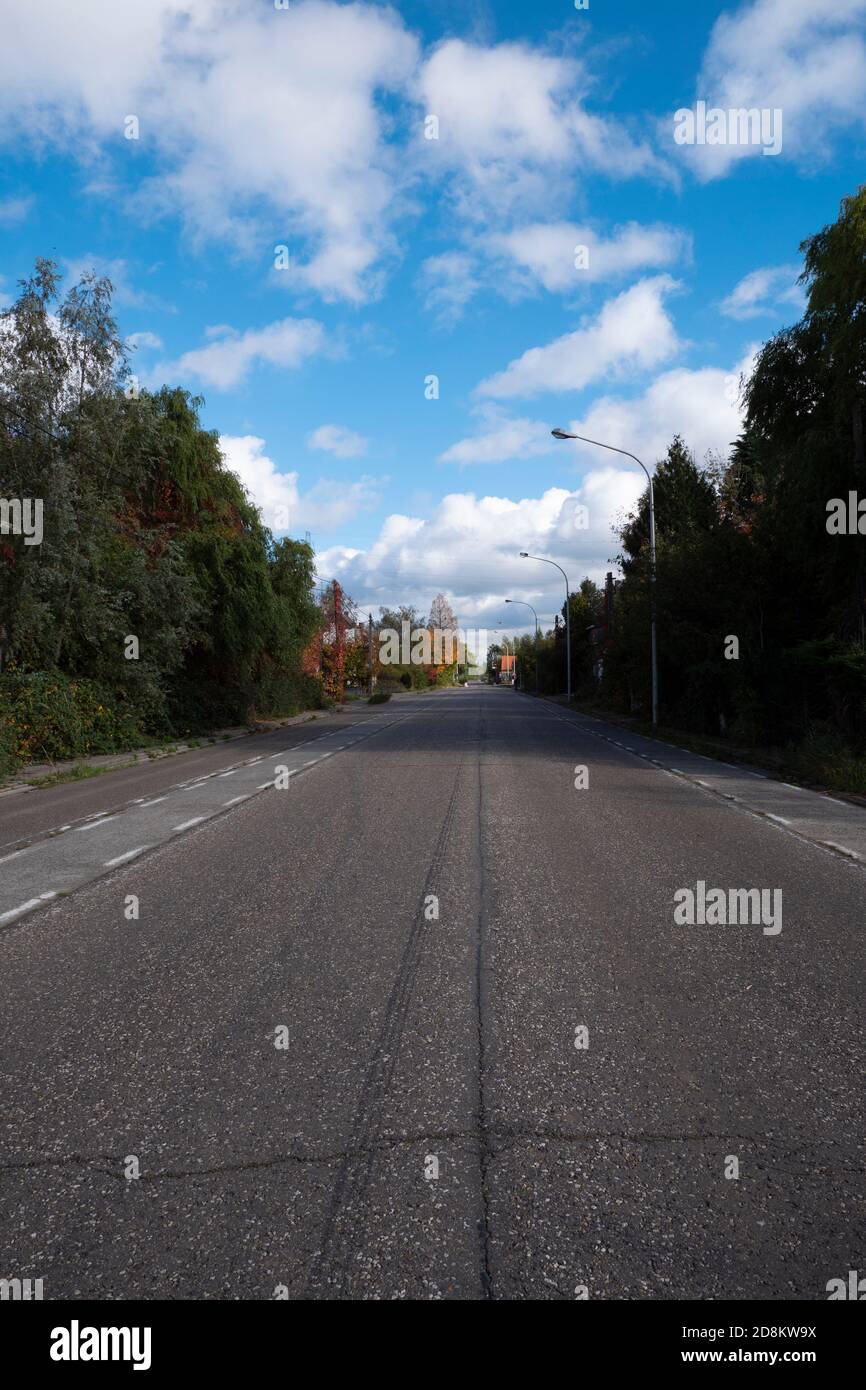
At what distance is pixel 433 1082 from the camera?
400cm

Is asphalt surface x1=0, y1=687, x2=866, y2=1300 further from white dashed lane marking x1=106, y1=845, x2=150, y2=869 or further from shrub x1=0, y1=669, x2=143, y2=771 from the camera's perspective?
shrub x1=0, y1=669, x2=143, y2=771

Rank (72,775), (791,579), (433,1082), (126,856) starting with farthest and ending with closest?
(791,579), (72,775), (126,856), (433,1082)

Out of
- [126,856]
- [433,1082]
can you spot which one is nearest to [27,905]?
[126,856]

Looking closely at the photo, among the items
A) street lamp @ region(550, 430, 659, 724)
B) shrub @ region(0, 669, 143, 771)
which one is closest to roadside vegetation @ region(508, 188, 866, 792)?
street lamp @ region(550, 430, 659, 724)

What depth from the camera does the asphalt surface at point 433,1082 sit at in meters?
2.83

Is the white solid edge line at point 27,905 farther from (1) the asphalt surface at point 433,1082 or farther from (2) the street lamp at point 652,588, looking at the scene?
(2) the street lamp at point 652,588

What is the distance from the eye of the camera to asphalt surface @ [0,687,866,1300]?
283cm

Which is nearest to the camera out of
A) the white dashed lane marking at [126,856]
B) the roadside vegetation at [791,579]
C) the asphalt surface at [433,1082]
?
the asphalt surface at [433,1082]

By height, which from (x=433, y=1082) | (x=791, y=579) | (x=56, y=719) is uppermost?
(x=791, y=579)

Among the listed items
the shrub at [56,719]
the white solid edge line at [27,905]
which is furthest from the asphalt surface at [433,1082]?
the shrub at [56,719]

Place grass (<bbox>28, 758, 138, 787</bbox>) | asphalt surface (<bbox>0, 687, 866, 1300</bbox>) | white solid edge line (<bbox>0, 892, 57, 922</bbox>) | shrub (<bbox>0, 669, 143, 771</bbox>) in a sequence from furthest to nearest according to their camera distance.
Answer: shrub (<bbox>0, 669, 143, 771</bbox>)
grass (<bbox>28, 758, 138, 787</bbox>)
white solid edge line (<bbox>0, 892, 57, 922</bbox>)
asphalt surface (<bbox>0, 687, 866, 1300</bbox>)

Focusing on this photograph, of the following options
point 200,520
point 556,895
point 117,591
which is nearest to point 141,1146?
point 556,895

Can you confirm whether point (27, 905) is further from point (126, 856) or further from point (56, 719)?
point (56, 719)
